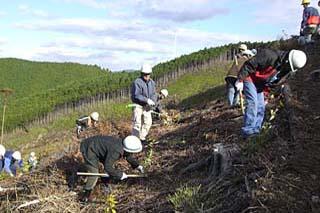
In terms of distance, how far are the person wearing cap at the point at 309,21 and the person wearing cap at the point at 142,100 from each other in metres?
4.43

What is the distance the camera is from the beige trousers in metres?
10.3

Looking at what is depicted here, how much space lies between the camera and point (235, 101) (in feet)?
39.1

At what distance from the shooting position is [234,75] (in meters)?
11.7

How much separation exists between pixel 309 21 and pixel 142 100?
4751 mm

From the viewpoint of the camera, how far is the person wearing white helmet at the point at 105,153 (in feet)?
25.3

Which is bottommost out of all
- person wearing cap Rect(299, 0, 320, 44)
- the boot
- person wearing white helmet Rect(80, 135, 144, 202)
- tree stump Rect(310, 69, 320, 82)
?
the boot

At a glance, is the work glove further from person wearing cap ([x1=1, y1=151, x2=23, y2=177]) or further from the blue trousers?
person wearing cap ([x1=1, y1=151, x2=23, y2=177])

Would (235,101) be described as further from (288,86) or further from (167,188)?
(167,188)

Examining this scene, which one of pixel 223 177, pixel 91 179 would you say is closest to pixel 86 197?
pixel 91 179

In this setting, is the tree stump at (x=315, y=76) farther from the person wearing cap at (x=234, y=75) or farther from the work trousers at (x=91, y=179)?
the work trousers at (x=91, y=179)

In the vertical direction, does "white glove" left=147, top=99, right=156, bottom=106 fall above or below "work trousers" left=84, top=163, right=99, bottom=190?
above

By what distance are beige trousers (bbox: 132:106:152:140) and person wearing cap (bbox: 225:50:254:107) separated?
2294 mm

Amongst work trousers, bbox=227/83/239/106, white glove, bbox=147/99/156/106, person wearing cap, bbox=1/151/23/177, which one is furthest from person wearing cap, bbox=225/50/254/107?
person wearing cap, bbox=1/151/23/177

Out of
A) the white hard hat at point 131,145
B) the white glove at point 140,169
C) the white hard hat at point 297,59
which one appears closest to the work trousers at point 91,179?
the white hard hat at point 131,145
